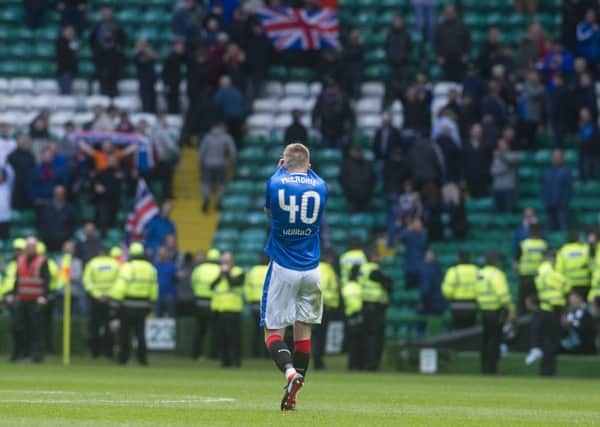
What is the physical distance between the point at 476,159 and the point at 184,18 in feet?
29.2

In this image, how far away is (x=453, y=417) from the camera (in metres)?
15.7

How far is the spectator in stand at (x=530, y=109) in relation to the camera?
3675 cm

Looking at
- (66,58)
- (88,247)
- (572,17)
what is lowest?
(88,247)

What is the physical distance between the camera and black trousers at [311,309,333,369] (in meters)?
30.9

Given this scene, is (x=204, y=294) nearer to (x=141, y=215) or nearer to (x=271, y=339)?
(x=141, y=215)

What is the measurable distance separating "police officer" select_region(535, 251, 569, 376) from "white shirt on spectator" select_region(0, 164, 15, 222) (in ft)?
43.4

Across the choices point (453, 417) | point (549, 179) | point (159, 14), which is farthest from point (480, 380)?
point (159, 14)

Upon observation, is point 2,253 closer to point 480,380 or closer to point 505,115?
point 505,115

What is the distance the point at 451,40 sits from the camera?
126 ft

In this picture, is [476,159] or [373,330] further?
[476,159]

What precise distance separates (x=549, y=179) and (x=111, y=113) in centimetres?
1014

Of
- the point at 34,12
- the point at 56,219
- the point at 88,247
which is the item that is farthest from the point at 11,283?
the point at 34,12

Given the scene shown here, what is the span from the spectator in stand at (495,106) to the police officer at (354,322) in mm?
7309

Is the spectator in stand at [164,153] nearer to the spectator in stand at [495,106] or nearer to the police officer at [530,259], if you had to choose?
the spectator in stand at [495,106]
